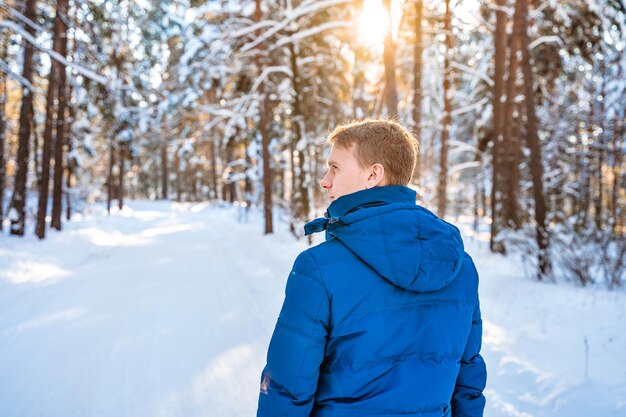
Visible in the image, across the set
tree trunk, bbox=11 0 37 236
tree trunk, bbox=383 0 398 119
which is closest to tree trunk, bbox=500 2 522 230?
tree trunk, bbox=383 0 398 119

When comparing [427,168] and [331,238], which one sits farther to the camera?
[427,168]

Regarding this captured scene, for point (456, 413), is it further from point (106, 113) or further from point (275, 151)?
point (275, 151)

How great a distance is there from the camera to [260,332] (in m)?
5.62

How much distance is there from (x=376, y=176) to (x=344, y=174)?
13 centimetres

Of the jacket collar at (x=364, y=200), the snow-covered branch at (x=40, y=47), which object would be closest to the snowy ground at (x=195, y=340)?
the jacket collar at (x=364, y=200)

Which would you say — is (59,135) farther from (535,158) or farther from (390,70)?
(535,158)

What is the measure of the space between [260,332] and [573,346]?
12.5 ft

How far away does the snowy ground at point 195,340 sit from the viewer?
3.90 m

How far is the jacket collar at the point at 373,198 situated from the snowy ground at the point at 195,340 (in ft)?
9.03

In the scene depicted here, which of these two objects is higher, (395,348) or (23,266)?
(395,348)

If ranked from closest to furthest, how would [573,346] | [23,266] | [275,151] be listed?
[573,346] → [23,266] → [275,151]

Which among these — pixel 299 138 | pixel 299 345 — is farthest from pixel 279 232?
pixel 299 345

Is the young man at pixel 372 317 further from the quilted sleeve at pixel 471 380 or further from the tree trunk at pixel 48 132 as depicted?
the tree trunk at pixel 48 132

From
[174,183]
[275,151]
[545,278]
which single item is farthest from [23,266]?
[174,183]
